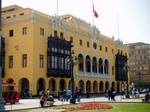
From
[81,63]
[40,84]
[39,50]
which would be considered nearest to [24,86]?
[40,84]

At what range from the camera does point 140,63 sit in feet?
363

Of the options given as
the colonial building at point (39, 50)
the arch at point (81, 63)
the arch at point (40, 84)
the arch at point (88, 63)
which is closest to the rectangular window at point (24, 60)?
the colonial building at point (39, 50)

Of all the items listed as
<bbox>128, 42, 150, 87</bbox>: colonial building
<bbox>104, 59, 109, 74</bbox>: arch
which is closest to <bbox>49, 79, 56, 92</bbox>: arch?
<bbox>104, 59, 109, 74</bbox>: arch

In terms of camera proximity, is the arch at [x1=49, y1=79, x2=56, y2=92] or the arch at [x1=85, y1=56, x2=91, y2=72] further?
the arch at [x1=85, y1=56, x2=91, y2=72]

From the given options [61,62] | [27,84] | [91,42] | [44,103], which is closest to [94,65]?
[91,42]

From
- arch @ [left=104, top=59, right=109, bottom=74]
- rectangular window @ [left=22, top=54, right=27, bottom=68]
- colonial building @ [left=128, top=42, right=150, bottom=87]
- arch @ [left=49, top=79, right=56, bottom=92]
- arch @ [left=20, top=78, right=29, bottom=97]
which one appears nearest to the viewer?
rectangular window @ [left=22, top=54, right=27, bottom=68]

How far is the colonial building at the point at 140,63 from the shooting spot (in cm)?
10888

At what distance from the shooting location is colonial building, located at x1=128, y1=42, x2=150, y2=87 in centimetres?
10888

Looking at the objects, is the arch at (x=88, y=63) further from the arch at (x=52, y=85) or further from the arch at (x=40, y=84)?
the arch at (x=40, y=84)

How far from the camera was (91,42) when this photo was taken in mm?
65188

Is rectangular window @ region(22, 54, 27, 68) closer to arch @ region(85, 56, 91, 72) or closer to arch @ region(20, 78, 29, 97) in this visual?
arch @ region(20, 78, 29, 97)

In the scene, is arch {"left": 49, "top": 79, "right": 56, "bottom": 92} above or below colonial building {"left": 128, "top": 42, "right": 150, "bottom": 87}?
below

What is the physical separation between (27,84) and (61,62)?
692 centimetres

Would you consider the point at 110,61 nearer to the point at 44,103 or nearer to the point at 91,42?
the point at 91,42
